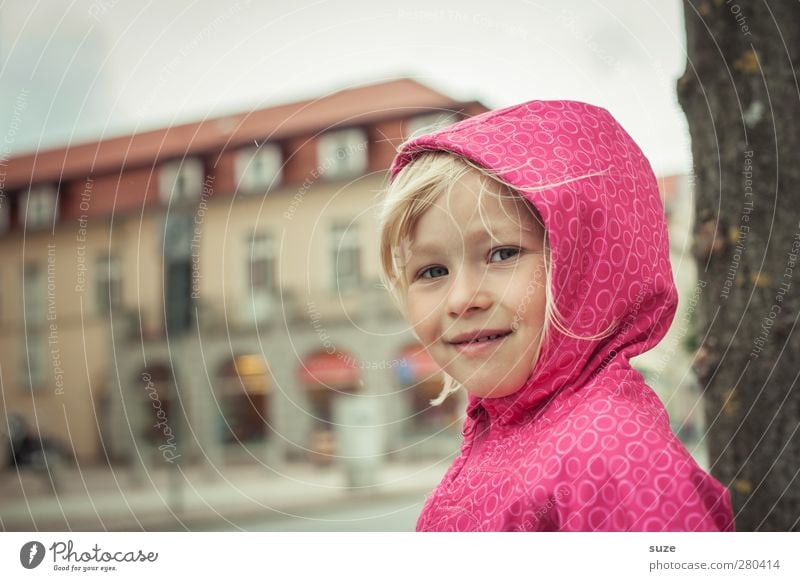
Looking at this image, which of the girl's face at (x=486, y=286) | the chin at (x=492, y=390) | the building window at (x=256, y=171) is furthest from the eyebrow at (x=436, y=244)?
the building window at (x=256, y=171)

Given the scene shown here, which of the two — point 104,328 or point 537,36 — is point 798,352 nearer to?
point 537,36

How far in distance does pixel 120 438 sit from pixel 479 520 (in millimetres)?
840

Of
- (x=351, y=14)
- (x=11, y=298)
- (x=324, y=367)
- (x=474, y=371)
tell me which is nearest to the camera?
(x=474, y=371)

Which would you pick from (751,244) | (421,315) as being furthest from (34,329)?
(751,244)

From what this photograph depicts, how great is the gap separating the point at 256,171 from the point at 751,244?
760 mm

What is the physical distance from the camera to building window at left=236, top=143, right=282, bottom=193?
136 cm

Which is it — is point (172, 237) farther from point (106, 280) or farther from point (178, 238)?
point (106, 280)

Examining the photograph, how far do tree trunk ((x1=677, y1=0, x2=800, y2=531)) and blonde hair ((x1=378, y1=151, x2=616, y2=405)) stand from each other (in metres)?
0.49

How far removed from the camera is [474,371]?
776mm

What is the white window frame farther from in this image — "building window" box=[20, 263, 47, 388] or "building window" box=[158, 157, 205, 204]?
"building window" box=[20, 263, 47, 388]

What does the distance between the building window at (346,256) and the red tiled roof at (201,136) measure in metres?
0.17

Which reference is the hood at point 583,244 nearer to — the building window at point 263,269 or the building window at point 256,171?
the building window at point 256,171

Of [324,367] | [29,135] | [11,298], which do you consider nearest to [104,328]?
[11,298]

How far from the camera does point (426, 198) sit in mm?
777
